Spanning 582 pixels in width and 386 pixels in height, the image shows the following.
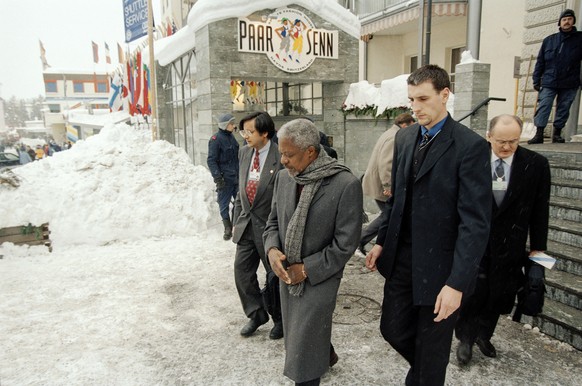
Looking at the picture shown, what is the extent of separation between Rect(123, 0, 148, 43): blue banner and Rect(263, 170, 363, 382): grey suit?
415 inches

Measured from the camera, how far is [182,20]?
32.0 meters

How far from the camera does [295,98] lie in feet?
37.4

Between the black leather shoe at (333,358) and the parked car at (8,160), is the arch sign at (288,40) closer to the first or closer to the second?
the black leather shoe at (333,358)

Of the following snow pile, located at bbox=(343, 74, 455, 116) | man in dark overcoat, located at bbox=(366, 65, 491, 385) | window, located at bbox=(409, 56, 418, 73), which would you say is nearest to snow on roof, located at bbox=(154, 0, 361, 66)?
snow pile, located at bbox=(343, 74, 455, 116)

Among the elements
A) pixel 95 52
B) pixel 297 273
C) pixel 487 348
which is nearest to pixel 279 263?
pixel 297 273

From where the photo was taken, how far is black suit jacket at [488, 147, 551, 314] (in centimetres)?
319

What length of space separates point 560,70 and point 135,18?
1013 cm

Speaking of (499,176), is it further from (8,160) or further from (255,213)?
(8,160)

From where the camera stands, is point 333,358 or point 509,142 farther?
point 333,358

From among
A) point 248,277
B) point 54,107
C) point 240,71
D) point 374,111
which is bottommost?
point 248,277

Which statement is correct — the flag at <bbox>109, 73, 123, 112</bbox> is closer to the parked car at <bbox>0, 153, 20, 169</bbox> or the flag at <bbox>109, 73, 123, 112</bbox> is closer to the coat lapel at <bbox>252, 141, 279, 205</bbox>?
the parked car at <bbox>0, 153, 20, 169</bbox>

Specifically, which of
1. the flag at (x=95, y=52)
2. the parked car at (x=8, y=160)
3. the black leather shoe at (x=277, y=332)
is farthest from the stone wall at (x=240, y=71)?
the flag at (x=95, y=52)

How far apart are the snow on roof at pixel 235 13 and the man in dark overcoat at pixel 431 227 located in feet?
23.4

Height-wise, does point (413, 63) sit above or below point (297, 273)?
above
